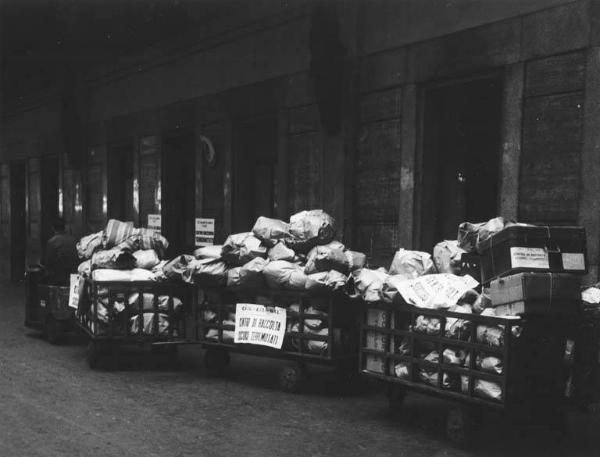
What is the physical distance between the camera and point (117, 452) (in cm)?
471

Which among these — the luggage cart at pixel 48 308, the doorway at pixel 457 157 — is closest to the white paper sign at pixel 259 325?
the luggage cart at pixel 48 308

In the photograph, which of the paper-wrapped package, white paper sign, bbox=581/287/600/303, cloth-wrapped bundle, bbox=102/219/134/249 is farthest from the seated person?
white paper sign, bbox=581/287/600/303

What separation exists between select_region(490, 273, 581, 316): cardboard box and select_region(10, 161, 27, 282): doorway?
20092 mm

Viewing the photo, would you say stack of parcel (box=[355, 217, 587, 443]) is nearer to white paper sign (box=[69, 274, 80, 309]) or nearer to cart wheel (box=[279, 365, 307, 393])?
cart wheel (box=[279, 365, 307, 393])

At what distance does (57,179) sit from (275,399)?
611 inches

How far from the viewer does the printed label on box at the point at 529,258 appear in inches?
191

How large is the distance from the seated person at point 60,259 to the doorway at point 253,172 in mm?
3647

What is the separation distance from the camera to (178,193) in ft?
49.2

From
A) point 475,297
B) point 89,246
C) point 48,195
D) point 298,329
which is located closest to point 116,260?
point 89,246

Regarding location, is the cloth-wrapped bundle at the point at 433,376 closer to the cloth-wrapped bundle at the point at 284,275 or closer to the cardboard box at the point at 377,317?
the cardboard box at the point at 377,317

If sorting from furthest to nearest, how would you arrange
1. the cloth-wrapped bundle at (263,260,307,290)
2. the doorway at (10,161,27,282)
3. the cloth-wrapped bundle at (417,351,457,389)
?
the doorway at (10,161,27,282), the cloth-wrapped bundle at (263,260,307,290), the cloth-wrapped bundle at (417,351,457,389)

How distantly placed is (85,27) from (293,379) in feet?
37.2

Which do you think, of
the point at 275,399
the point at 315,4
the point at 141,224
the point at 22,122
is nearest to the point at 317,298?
the point at 275,399

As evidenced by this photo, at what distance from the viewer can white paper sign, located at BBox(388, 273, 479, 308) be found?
5281 millimetres
